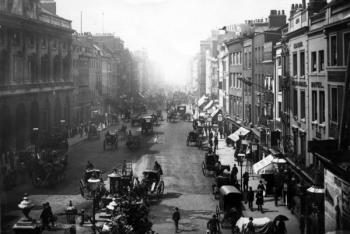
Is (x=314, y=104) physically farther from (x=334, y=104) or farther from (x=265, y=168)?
(x=265, y=168)

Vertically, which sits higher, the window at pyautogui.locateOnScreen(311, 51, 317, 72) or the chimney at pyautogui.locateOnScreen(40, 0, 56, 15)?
the chimney at pyautogui.locateOnScreen(40, 0, 56, 15)

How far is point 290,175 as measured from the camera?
32.8 metres

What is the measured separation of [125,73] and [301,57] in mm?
107759

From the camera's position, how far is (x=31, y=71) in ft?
186

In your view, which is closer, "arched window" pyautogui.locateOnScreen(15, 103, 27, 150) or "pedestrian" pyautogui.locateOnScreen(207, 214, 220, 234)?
"pedestrian" pyautogui.locateOnScreen(207, 214, 220, 234)

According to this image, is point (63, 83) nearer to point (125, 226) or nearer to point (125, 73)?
point (125, 226)

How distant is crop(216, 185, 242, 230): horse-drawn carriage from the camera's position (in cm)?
2524

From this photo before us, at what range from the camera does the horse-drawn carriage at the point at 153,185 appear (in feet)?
101

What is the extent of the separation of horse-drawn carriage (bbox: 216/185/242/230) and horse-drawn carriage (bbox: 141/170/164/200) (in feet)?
16.1

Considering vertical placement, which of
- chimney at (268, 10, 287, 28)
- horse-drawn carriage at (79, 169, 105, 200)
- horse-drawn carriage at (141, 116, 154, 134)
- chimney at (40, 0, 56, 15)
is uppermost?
chimney at (40, 0, 56, 15)

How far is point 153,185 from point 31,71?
30143mm

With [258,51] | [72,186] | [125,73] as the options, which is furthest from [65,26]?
[125,73]

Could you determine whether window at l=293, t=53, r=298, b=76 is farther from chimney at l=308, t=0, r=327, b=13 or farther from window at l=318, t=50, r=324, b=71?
window at l=318, t=50, r=324, b=71

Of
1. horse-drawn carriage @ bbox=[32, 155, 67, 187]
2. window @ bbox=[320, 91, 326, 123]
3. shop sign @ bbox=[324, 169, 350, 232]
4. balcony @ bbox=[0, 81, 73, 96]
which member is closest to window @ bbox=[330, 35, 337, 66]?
window @ bbox=[320, 91, 326, 123]
